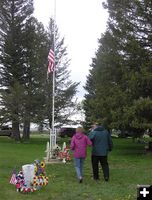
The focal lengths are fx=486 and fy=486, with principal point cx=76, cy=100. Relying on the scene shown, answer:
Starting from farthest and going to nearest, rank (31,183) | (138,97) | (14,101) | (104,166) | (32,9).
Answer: (32,9)
(14,101)
(138,97)
(104,166)
(31,183)

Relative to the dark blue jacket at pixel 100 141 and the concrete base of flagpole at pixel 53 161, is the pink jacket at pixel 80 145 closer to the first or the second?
the dark blue jacket at pixel 100 141

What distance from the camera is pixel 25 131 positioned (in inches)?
2048

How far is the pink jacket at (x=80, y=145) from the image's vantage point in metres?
14.3

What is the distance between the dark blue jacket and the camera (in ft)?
47.0

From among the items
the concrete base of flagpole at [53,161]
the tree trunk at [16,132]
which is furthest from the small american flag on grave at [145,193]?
the tree trunk at [16,132]

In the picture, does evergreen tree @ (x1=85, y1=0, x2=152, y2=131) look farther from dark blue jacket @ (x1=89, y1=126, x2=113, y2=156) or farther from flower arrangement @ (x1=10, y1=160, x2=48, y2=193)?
flower arrangement @ (x1=10, y1=160, x2=48, y2=193)

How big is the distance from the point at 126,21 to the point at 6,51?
72.9 feet

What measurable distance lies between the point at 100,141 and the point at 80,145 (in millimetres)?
607

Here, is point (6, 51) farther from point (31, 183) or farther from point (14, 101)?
point (31, 183)

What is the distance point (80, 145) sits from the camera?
14.4m

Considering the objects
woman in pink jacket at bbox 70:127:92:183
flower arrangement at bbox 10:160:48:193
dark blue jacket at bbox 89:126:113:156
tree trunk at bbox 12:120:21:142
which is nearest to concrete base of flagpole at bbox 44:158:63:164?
woman in pink jacket at bbox 70:127:92:183

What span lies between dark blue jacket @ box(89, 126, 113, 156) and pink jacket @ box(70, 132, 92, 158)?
171mm

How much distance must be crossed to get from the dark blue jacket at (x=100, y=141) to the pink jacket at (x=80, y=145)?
0.56 ft

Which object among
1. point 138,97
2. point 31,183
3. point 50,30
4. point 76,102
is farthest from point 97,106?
point 50,30
